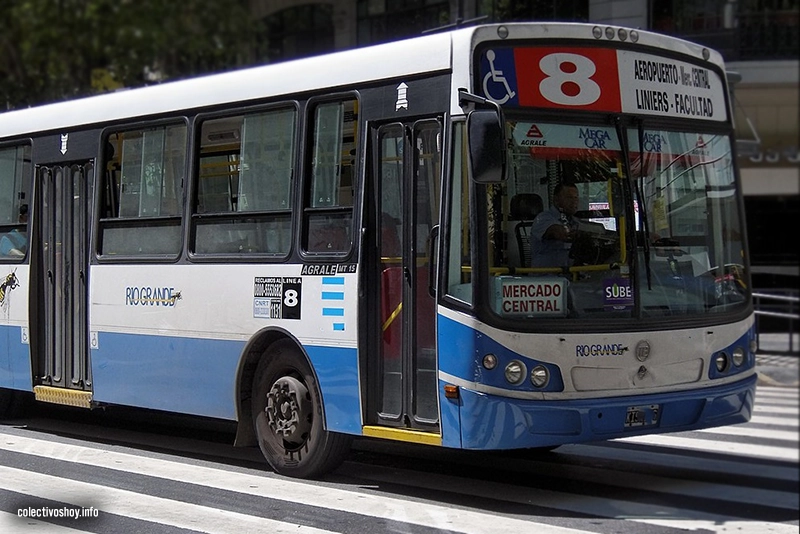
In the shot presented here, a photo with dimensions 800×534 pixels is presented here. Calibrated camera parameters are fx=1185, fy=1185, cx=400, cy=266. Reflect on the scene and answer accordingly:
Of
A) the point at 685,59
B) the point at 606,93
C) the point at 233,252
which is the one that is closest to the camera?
the point at 606,93

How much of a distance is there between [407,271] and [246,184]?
6.35 feet

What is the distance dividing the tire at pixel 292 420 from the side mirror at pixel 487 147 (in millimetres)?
2252

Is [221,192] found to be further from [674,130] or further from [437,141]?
[674,130]

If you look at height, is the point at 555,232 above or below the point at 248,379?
above

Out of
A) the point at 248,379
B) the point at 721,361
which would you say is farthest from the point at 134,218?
the point at 721,361

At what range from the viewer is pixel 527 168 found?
23.7ft

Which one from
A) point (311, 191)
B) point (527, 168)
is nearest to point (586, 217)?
point (527, 168)

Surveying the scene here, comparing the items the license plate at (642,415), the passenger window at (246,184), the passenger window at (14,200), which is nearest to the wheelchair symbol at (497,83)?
the passenger window at (246,184)

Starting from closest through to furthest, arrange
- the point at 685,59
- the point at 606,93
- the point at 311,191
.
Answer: the point at 606,93, the point at 685,59, the point at 311,191

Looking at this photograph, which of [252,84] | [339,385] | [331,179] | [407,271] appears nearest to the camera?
[407,271]

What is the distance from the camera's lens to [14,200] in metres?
12.0

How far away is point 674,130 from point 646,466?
262cm

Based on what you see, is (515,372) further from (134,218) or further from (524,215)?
(134,218)

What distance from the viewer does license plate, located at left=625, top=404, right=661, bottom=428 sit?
23.9 ft
